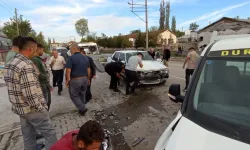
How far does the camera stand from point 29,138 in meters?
2.90

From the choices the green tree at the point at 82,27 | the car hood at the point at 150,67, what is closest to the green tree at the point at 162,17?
the green tree at the point at 82,27

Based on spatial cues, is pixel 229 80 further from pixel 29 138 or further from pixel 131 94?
pixel 131 94

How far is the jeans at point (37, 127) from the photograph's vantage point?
8.60 ft

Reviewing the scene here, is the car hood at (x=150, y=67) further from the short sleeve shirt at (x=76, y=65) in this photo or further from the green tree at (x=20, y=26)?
the green tree at (x=20, y=26)

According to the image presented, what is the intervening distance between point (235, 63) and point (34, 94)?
2.27m

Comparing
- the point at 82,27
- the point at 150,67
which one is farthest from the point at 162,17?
the point at 150,67

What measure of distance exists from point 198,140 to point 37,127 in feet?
6.74

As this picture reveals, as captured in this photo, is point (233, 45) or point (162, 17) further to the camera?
point (162, 17)

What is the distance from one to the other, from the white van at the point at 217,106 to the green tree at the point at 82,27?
8794cm

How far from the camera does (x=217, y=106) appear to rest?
6.23ft

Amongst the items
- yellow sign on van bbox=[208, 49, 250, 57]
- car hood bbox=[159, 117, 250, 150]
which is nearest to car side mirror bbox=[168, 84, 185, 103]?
yellow sign on van bbox=[208, 49, 250, 57]

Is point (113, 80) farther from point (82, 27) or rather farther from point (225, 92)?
point (82, 27)

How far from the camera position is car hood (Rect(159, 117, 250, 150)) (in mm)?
1390

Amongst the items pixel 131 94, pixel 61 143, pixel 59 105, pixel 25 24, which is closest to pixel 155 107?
pixel 131 94
